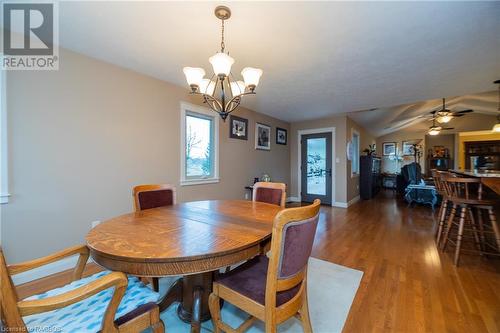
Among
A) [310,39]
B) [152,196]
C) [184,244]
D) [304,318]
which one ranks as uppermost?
[310,39]

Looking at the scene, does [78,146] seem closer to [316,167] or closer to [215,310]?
[215,310]

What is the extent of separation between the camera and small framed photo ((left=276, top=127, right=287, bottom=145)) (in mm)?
5373

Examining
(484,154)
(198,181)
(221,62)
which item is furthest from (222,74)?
(484,154)

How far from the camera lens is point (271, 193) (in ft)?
7.20

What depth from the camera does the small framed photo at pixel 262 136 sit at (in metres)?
4.64

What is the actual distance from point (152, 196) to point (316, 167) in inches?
182

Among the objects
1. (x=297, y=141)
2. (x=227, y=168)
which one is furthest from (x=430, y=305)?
(x=297, y=141)

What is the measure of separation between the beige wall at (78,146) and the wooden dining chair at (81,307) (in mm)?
1370

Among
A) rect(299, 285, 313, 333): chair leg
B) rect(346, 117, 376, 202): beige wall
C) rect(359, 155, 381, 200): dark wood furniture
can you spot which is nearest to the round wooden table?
rect(299, 285, 313, 333): chair leg

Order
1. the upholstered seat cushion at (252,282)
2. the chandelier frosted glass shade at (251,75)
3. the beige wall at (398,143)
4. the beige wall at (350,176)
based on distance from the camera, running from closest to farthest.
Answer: the upholstered seat cushion at (252,282)
the chandelier frosted glass shade at (251,75)
the beige wall at (350,176)
the beige wall at (398,143)

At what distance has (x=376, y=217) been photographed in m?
4.18

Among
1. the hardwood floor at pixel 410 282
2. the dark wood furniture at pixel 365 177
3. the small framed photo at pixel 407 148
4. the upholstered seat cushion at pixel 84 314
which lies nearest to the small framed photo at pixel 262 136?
the hardwood floor at pixel 410 282

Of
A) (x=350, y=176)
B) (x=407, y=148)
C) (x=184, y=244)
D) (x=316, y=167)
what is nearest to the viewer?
(x=184, y=244)

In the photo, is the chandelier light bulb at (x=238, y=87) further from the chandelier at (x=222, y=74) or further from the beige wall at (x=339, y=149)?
the beige wall at (x=339, y=149)
